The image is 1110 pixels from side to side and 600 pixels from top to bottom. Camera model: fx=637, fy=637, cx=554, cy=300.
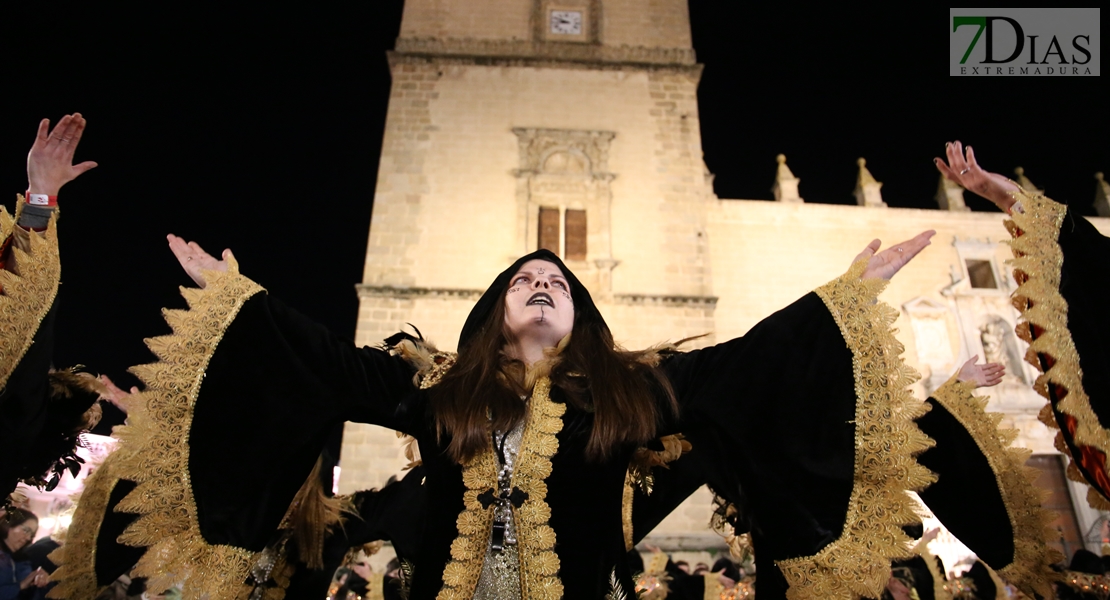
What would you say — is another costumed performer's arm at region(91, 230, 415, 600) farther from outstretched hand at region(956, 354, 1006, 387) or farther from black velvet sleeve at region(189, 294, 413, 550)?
outstretched hand at region(956, 354, 1006, 387)

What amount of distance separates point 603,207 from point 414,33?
599 centimetres

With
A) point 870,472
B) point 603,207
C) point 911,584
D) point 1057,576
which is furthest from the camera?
point 603,207

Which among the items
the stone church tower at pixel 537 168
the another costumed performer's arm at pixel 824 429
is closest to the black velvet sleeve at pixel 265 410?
the another costumed performer's arm at pixel 824 429

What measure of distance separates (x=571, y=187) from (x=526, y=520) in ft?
36.9

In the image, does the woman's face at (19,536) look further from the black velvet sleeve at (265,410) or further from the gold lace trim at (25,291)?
the black velvet sleeve at (265,410)

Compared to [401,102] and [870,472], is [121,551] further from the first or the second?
[401,102]

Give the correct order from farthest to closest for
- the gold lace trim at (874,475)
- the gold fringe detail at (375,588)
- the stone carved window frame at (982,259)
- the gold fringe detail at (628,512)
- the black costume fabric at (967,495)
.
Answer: the stone carved window frame at (982,259) → the gold fringe detail at (375,588) → the gold fringe detail at (628,512) → the black costume fabric at (967,495) → the gold lace trim at (874,475)

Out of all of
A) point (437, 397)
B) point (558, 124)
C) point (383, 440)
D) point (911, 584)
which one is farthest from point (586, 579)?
point (558, 124)

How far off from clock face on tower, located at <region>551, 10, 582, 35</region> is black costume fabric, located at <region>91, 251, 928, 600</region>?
1379cm

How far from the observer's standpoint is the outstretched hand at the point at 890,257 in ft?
8.19

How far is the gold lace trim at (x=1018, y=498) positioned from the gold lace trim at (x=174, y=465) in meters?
3.22

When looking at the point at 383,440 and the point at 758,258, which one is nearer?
the point at 383,440

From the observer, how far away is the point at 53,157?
8.75 ft

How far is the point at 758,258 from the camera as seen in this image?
14141 millimetres
